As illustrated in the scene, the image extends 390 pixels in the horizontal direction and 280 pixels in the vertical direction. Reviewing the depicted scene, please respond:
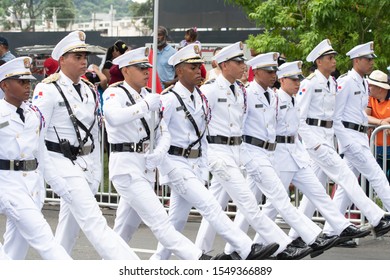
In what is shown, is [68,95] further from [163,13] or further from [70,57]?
[163,13]

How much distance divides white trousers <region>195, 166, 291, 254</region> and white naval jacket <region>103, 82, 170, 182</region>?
1030mm

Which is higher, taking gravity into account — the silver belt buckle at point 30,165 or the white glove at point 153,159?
the silver belt buckle at point 30,165

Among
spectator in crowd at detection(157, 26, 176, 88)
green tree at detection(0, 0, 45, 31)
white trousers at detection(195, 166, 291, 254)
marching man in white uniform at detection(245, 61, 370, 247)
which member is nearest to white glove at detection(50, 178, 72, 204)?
white trousers at detection(195, 166, 291, 254)

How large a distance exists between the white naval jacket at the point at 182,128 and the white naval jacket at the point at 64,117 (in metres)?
0.82

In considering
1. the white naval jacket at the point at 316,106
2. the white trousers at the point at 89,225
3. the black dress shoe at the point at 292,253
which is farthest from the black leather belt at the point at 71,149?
the white naval jacket at the point at 316,106

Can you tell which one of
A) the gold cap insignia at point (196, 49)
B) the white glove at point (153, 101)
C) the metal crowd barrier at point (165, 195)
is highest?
the gold cap insignia at point (196, 49)

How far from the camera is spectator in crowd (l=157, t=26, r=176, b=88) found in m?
16.5

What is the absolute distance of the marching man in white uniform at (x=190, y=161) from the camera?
10672mm

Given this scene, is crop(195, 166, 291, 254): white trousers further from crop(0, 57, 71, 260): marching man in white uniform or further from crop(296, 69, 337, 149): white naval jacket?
crop(0, 57, 71, 260): marching man in white uniform

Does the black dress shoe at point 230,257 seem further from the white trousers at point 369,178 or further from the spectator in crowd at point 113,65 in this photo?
the spectator in crowd at point 113,65

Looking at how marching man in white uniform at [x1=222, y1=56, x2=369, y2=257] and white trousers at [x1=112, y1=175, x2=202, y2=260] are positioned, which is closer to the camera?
white trousers at [x1=112, y1=175, x2=202, y2=260]

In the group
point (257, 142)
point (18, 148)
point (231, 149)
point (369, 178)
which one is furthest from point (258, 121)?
point (18, 148)
